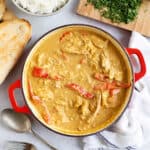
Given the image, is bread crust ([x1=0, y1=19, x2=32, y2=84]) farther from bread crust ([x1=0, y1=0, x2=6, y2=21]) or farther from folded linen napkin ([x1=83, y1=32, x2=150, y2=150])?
folded linen napkin ([x1=83, y1=32, x2=150, y2=150])

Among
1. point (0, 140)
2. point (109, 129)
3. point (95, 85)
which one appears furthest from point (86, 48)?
point (0, 140)

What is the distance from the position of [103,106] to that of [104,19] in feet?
1.20

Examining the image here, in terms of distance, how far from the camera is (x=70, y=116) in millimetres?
2395

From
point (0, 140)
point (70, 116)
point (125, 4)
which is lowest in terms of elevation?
point (0, 140)

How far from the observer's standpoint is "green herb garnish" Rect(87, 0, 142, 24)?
8.05 feet

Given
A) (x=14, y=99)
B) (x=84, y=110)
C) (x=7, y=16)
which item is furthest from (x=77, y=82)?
(x=7, y=16)

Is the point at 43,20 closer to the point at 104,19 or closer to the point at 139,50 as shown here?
the point at 104,19

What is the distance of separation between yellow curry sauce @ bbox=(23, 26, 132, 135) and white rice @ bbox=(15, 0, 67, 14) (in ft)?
0.40

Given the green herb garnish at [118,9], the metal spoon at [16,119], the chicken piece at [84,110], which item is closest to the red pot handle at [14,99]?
the metal spoon at [16,119]

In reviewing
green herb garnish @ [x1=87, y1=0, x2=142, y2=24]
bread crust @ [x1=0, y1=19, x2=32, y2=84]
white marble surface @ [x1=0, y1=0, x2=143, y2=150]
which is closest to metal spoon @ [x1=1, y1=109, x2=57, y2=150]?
white marble surface @ [x1=0, y1=0, x2=143, y2=150]

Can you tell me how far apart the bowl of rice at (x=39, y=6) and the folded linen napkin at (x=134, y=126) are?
34 cm

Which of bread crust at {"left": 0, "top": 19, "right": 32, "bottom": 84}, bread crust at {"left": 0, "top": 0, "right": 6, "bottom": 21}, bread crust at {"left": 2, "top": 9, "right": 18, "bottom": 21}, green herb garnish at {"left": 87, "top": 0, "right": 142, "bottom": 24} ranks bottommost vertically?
bread crust at {"left": 0, "top": 19, "right": 32, "bottom": 84}

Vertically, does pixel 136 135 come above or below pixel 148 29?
below

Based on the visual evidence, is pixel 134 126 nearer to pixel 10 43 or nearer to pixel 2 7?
pixel 10 43
